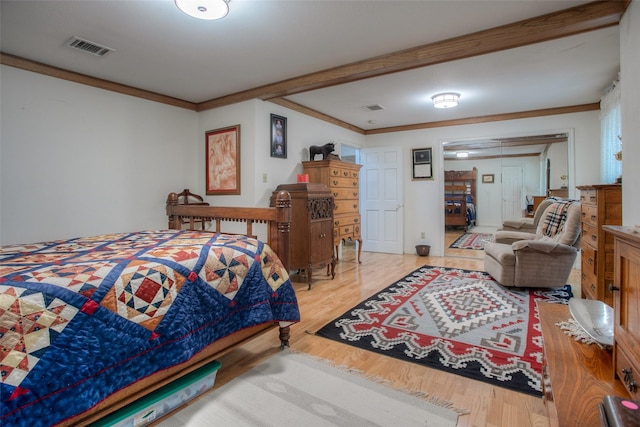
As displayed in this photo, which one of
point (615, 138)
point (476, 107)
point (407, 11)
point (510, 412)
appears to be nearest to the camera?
point (510, 412)

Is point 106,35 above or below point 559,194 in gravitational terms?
above

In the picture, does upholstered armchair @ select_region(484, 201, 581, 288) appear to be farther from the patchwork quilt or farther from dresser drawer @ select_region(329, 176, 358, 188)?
the patchwork quilt

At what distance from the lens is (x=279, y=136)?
4.16 metres

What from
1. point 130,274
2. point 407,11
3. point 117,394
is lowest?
point 117,394

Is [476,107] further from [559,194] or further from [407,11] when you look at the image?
[407,11]

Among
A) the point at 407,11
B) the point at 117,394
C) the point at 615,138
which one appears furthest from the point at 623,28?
the point at 117,394

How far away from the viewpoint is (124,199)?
11.7ft

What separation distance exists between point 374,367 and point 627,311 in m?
1.28

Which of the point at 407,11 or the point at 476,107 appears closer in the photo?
the point at 407,11

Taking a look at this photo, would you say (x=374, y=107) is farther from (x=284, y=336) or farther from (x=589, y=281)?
(x=284, y=336)

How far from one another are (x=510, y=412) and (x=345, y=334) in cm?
112

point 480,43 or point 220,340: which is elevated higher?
point 480,43

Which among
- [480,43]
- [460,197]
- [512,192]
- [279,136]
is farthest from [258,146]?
[460,197]

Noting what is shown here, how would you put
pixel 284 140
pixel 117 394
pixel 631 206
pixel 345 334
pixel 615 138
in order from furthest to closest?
pixel 284 140 → pixel 615 138 → pixel 345 334 → pixel 631 206 → pixel 117 394
